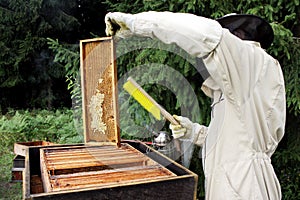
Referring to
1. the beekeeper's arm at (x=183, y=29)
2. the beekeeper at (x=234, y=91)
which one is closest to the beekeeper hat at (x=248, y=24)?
the beekeeper at (x=234, y=91)

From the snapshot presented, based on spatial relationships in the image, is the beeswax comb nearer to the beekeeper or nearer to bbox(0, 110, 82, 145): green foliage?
the beekeeper

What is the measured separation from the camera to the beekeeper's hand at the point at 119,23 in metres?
1.33

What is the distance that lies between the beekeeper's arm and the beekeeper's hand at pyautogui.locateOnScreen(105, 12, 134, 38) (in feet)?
0.05

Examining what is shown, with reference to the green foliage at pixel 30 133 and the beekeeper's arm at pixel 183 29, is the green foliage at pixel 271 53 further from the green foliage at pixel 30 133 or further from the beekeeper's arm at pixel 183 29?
the green foliage at pixel 30 133

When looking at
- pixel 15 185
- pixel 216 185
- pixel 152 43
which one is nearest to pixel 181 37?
pixel 216 185

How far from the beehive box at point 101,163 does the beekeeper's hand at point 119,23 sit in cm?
28

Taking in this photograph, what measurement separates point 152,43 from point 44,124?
10.8ft

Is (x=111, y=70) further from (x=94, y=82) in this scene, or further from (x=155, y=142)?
(x=155, y=142)

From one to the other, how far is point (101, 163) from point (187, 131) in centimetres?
48

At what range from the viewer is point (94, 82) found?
78.1 inches

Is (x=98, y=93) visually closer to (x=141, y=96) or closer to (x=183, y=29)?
(x=141, y=96)

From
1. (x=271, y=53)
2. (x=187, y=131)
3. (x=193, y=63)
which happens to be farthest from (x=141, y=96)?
(x=271, y=53)

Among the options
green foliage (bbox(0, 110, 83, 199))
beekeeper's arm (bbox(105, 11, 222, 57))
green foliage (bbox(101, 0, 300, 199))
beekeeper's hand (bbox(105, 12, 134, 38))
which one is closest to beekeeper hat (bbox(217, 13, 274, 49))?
beekeeper's arm (bbox(105, 11, 222, 57))

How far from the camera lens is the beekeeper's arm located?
1.21 m
